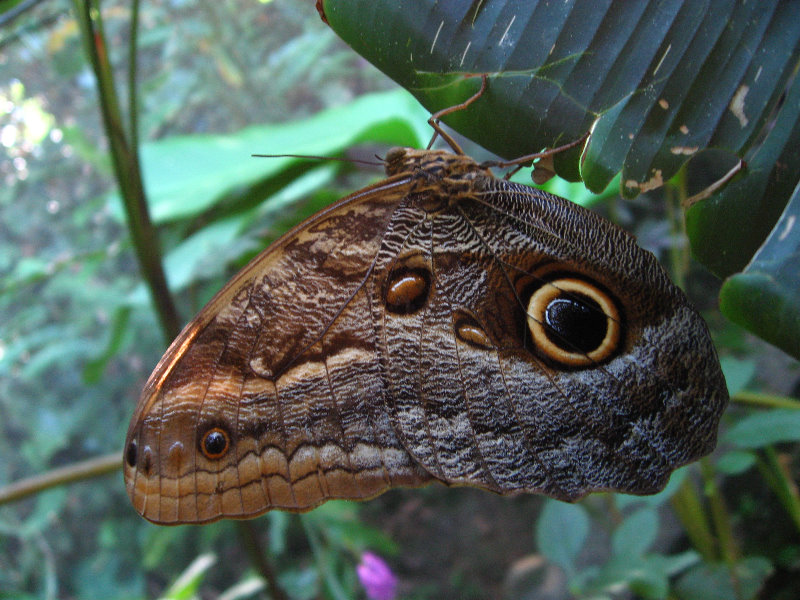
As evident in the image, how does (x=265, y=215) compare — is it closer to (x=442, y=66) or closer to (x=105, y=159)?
(x=105, y=159)

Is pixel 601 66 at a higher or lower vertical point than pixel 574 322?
higher

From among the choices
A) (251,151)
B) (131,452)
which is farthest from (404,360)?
(251,151)

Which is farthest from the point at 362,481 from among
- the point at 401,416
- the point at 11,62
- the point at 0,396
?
the point at 11,62

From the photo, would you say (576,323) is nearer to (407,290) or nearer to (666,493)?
(407,290)

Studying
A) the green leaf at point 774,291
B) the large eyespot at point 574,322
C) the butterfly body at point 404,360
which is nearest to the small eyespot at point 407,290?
the butterfly body at point 404,360

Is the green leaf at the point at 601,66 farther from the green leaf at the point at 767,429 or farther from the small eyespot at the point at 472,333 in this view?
the green leaf at the point at 767,429

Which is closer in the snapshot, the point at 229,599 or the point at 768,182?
the point at 768,182

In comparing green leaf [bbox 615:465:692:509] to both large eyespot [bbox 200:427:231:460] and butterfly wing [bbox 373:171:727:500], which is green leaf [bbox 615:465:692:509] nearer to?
butterfly wing [bbox 373:171:727:500]
